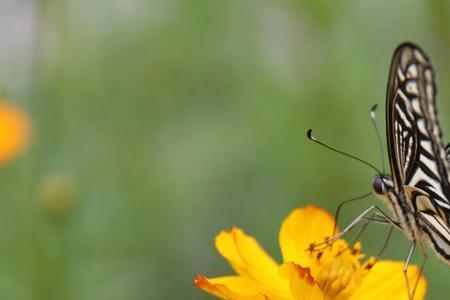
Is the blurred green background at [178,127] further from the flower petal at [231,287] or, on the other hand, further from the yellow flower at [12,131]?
the flower petal at [231,287]

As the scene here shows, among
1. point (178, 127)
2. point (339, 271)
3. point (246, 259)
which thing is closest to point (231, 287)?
point (246, 259)

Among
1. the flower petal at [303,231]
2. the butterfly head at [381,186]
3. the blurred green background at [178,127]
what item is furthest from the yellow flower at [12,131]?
the butterfly head at [381,186]

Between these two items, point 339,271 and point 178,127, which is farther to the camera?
point 178,127

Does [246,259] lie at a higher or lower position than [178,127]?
lower

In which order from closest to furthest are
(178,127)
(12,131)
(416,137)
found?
1. (416,137)
2. (12,131)
3. (178,127)

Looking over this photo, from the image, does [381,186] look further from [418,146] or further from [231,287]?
[231,287]

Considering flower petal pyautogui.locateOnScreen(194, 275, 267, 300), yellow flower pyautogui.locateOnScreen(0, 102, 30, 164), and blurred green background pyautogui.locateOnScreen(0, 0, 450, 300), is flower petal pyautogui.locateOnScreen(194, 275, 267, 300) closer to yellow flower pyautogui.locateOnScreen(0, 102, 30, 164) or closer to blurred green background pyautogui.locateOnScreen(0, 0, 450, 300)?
blurred green background pyautogui.locateOnScreen(0, 0, 450, 300)

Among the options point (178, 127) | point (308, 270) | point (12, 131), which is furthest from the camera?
point (178, 127)

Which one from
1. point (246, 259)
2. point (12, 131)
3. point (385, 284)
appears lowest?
point (385, 284)

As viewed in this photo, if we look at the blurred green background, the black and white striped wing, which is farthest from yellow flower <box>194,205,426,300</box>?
the blurred green background

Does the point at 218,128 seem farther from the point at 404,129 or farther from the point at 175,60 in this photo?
the point at 404,129
